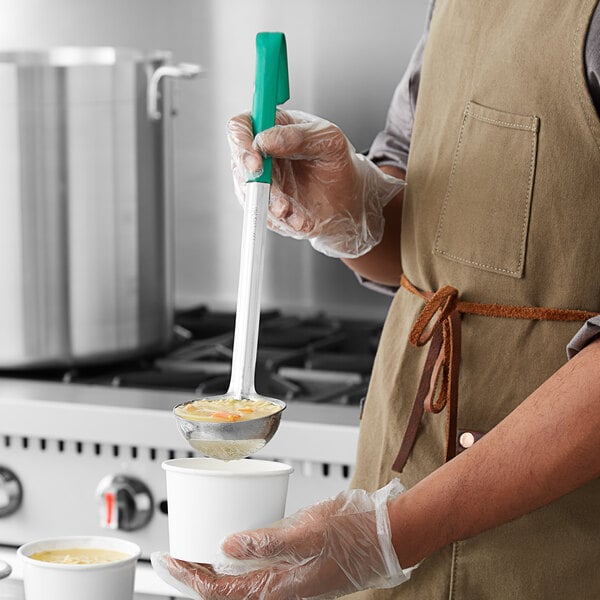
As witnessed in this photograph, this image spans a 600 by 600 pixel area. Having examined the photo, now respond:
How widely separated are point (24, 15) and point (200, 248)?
1.91 ft

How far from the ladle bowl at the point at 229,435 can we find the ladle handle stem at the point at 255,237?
0.04 m

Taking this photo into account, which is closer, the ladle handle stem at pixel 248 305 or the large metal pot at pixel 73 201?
the ladle handle stem at pixel 248 305

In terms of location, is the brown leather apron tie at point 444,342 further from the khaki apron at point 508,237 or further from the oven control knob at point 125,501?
the oven control knob at point 125,501

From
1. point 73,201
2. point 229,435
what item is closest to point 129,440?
point 73,201

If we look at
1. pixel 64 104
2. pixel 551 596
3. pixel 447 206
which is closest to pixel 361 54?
pixel 64 104

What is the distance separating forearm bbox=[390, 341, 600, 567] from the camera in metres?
0.87

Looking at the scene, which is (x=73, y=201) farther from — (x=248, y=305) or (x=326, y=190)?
(x=248, y=305)

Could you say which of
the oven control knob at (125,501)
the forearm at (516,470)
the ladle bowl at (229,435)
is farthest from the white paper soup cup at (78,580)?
the oven control knob at (125,501)

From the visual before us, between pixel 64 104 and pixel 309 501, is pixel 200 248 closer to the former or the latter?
pixel 64 104

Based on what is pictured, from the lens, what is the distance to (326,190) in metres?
1.14

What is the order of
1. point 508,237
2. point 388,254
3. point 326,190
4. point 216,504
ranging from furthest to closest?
1. point 388,254
2. point 326,190
3. point 508,237
4. point 216,504

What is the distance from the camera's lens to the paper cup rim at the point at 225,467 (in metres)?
0.87

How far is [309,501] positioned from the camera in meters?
1.51

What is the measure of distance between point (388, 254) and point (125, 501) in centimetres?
53
